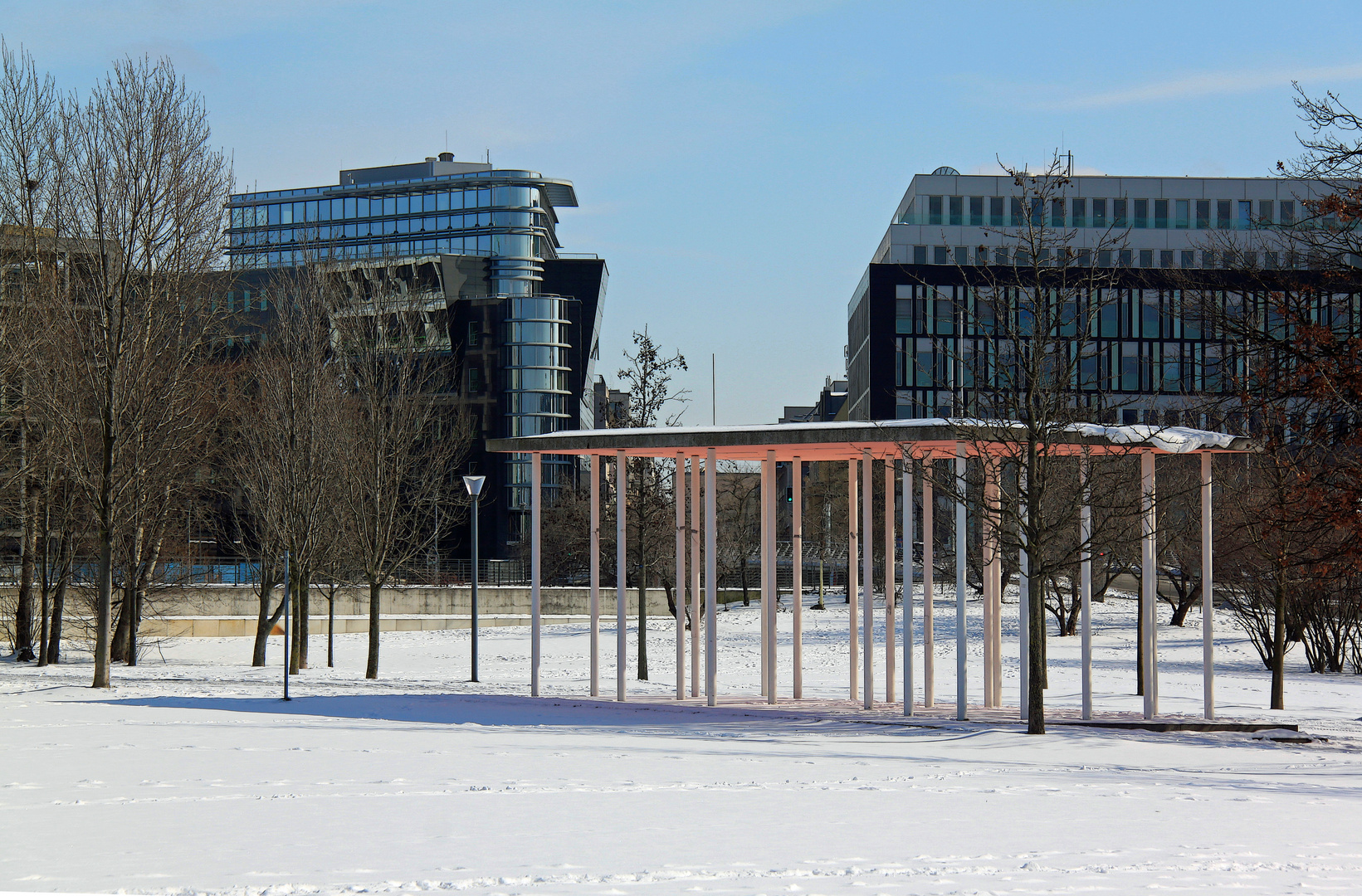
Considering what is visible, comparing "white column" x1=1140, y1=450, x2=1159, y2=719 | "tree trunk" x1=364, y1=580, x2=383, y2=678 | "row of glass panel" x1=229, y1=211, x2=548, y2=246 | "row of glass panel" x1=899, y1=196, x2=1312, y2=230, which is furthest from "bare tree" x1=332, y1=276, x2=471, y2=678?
"row of glass panel" x1=229, y1=211, x2=548, y2=246

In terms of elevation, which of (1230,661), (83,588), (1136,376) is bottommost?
(1230,661)

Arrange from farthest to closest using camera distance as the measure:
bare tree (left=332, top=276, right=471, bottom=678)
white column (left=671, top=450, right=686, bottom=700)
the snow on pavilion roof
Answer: bare tree (left=332, top=276, right=471, bottom=678) < white column (left=671, top=450, right=686, bottom=700) < the snow on pavilion roof

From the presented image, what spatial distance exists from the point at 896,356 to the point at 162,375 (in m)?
59.1

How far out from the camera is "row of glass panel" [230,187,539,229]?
89.9 meters

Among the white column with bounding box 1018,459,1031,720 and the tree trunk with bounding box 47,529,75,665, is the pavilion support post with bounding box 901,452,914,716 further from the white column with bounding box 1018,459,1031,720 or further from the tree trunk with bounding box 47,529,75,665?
the tree trunk with bounding box 47,529,75,665

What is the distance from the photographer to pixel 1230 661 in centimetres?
3180

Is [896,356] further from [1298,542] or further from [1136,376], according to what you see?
[1298,542]

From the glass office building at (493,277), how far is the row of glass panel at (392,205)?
0.08m

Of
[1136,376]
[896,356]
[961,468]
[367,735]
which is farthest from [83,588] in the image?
[1136,376]

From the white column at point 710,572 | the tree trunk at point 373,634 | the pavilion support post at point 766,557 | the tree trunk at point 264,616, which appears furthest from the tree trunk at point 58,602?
the pavilion support post at point 766,557

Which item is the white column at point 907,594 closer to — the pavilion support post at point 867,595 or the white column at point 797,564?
the pavilion support post at point 867,595

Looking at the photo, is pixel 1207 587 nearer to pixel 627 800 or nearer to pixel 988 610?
pixel 988 610

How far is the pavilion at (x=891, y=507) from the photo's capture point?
16031 mm

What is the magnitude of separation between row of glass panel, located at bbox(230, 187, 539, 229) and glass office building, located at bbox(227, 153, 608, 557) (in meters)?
0.08
